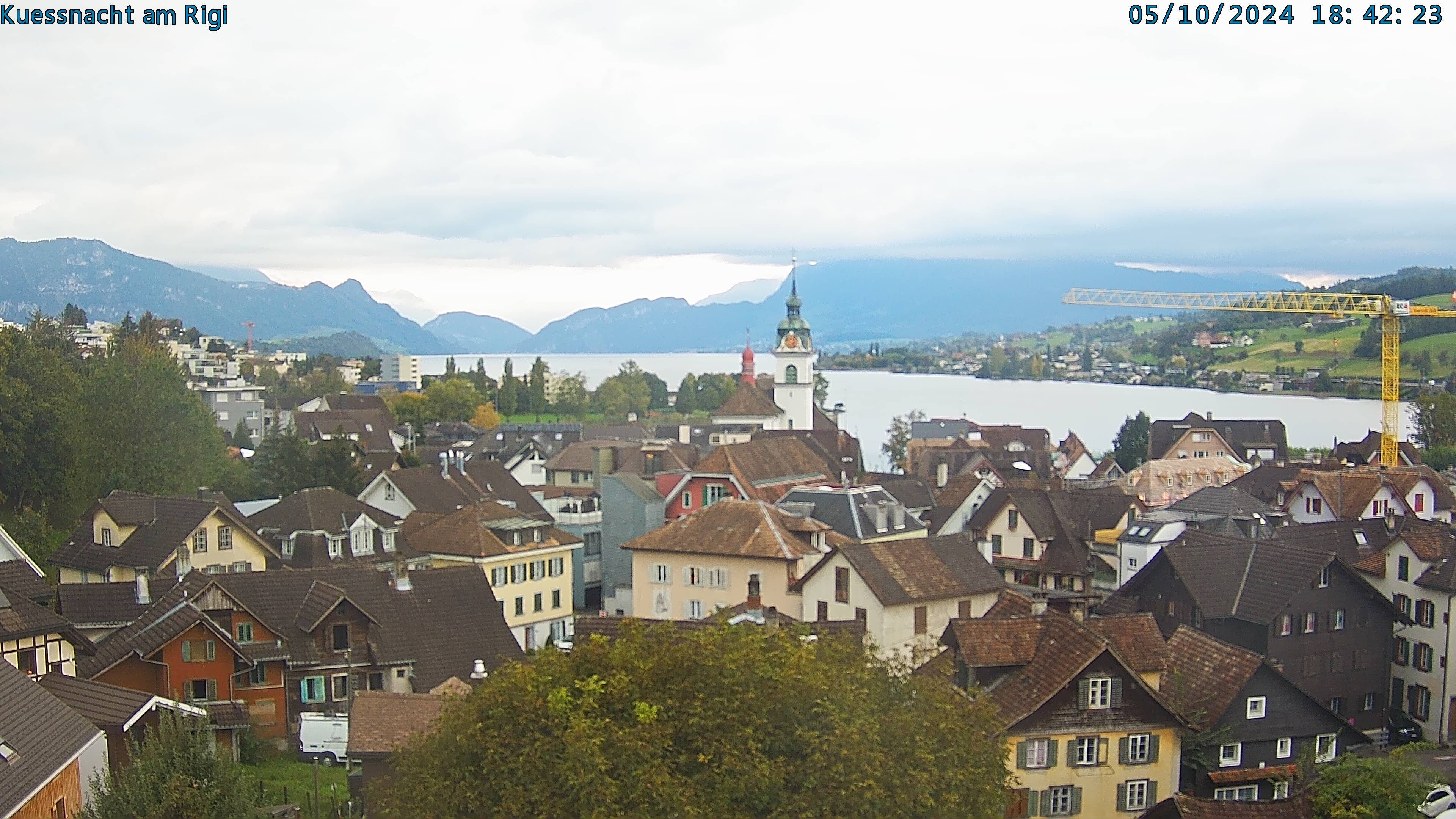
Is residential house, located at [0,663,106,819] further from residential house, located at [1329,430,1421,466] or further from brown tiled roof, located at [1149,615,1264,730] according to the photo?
residential house, located at [1329,430,1421,466]

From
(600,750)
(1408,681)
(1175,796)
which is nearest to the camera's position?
(600,750)

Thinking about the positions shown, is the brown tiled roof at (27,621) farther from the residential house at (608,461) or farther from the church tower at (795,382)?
the church tower at (795,382)

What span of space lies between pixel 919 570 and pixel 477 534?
13121 millimetres

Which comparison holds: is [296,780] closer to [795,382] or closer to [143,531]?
[143,531]

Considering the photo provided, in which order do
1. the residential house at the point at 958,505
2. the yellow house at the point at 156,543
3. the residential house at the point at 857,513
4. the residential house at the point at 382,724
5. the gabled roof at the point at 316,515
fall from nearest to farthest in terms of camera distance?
the residential house at the point at 382,724, the yellow house at the point at 156,543, the residential house at the point at 857,513, the gabled roof at the point at 316,515, the residential house at the point at 958,505

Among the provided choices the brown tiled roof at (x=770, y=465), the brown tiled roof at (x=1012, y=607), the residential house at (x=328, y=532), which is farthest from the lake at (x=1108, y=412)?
the brown tiled roof at (x=1012, y=607)

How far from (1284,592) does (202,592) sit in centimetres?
2228

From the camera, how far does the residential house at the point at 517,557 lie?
123 feet

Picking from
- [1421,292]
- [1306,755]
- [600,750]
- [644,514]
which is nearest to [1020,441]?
[644,514]

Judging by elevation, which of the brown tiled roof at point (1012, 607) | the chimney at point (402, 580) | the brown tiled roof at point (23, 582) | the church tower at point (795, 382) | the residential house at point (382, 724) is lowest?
the residential house at point (382, 724)

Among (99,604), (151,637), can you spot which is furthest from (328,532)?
(151,637)

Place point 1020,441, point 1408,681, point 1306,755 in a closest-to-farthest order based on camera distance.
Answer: point 1306,755 < point 1408,681 < point 1020,441

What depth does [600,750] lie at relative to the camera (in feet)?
44.4

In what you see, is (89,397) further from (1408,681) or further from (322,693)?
(1408,681)
